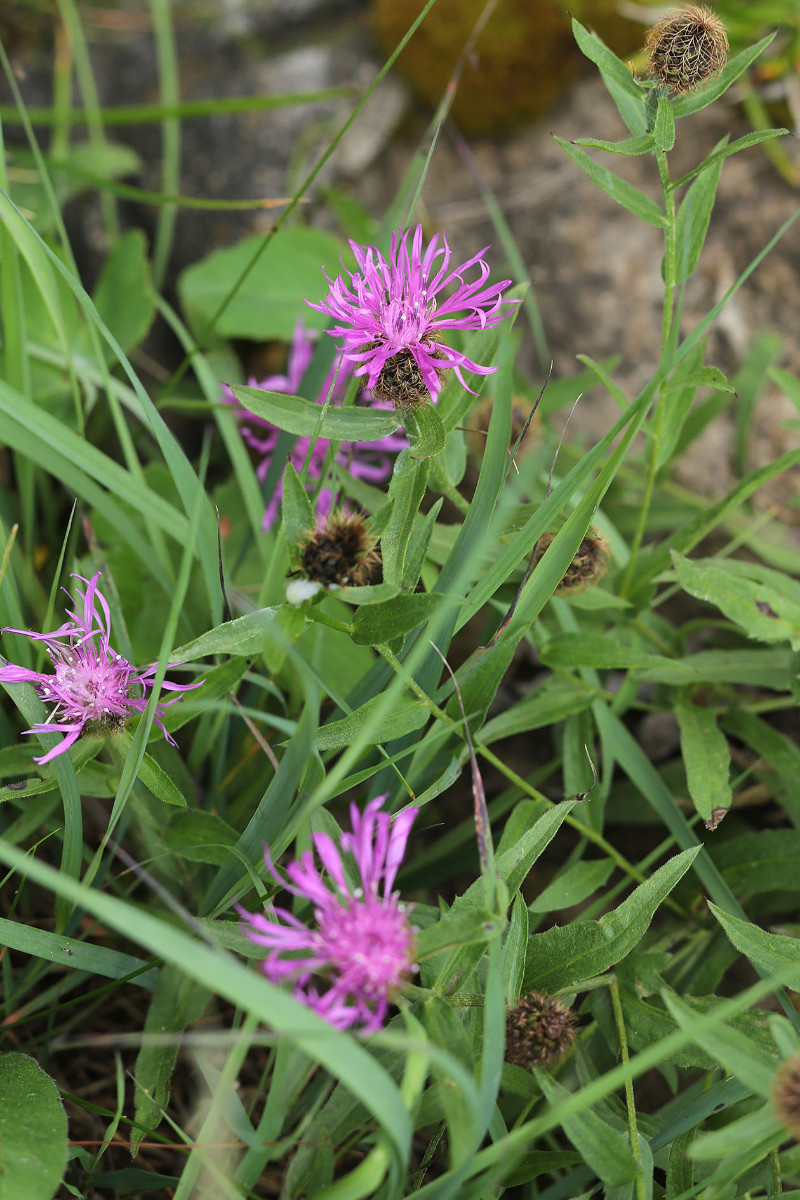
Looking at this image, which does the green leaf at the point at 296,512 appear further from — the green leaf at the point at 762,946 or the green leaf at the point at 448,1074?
the green leaf at the point at 762,946

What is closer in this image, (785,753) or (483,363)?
(483,363)

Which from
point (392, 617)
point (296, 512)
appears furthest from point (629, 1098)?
point (296, 512)

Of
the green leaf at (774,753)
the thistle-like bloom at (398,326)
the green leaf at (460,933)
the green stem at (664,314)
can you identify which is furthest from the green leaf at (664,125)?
the green leaf at (460,933)

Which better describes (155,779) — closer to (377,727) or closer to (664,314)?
(377,727)

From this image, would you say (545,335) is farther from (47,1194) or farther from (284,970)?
(47,1194)

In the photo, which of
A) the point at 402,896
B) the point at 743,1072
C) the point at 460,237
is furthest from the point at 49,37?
the point at 743,1072

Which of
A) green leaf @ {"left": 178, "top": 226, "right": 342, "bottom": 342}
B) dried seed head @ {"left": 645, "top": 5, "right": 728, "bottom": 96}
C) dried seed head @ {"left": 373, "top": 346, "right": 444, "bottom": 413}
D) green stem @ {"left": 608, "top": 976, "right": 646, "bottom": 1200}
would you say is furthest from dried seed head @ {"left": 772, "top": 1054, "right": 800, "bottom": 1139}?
green leaf @ {"left": 178, "top": 226, "right": 342, "bottom": 342}

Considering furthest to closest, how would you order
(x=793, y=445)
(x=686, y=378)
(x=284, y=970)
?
(x=793, y=445) → (x=686, y=378) → (x=284, y=970)
